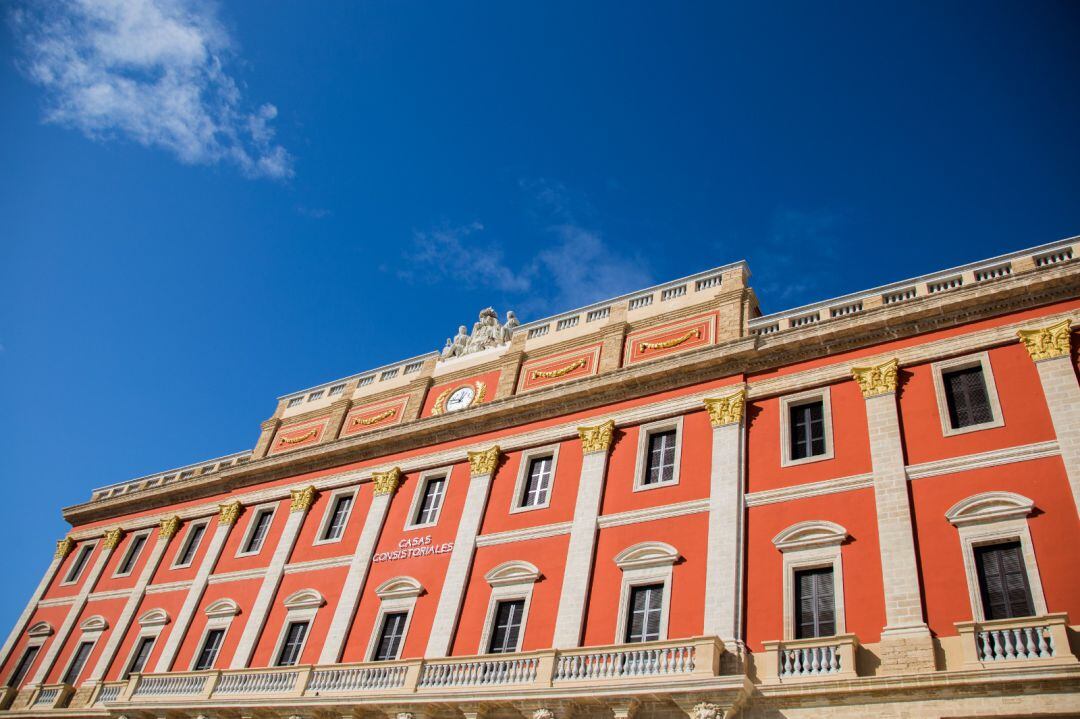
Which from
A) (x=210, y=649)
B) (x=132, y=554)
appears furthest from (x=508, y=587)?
(x=132, y=554)

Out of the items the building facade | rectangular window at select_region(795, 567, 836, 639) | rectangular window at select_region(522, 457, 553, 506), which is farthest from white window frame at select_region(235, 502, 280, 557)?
rectangular window at select_region(795, 567, 836, 639)

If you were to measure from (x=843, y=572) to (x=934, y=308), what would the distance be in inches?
291

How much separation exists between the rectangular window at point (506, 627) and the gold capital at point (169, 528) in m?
18.3

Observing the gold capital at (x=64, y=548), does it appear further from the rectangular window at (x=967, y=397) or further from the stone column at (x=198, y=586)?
the rectangular window at (x=967, y=397)

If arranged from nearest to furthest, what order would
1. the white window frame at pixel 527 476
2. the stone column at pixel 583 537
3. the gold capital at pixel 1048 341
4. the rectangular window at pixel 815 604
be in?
the rectangular window at pixel 815 604 < the gold capital at pixel 1048 341 < the stone column at pixel 583 537 < the white window frame at pixel 527 476

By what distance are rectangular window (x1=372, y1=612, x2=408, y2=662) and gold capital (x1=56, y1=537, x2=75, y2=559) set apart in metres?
21.7

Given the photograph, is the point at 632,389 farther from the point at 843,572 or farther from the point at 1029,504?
the point at 1029,504

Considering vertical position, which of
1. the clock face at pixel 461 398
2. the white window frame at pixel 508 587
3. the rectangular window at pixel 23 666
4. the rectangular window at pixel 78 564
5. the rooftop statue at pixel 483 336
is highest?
the rooftop statue at pixel 483 336

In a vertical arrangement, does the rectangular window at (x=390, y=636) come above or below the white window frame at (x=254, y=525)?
below

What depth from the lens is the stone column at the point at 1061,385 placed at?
58.5ft

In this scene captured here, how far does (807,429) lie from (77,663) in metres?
29.6

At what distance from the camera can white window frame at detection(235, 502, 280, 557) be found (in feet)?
103

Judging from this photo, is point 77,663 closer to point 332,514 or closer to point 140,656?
point 140,656

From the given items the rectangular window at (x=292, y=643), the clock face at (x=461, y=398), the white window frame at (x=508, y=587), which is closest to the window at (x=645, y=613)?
the white window frame at (x=508, y=587)
